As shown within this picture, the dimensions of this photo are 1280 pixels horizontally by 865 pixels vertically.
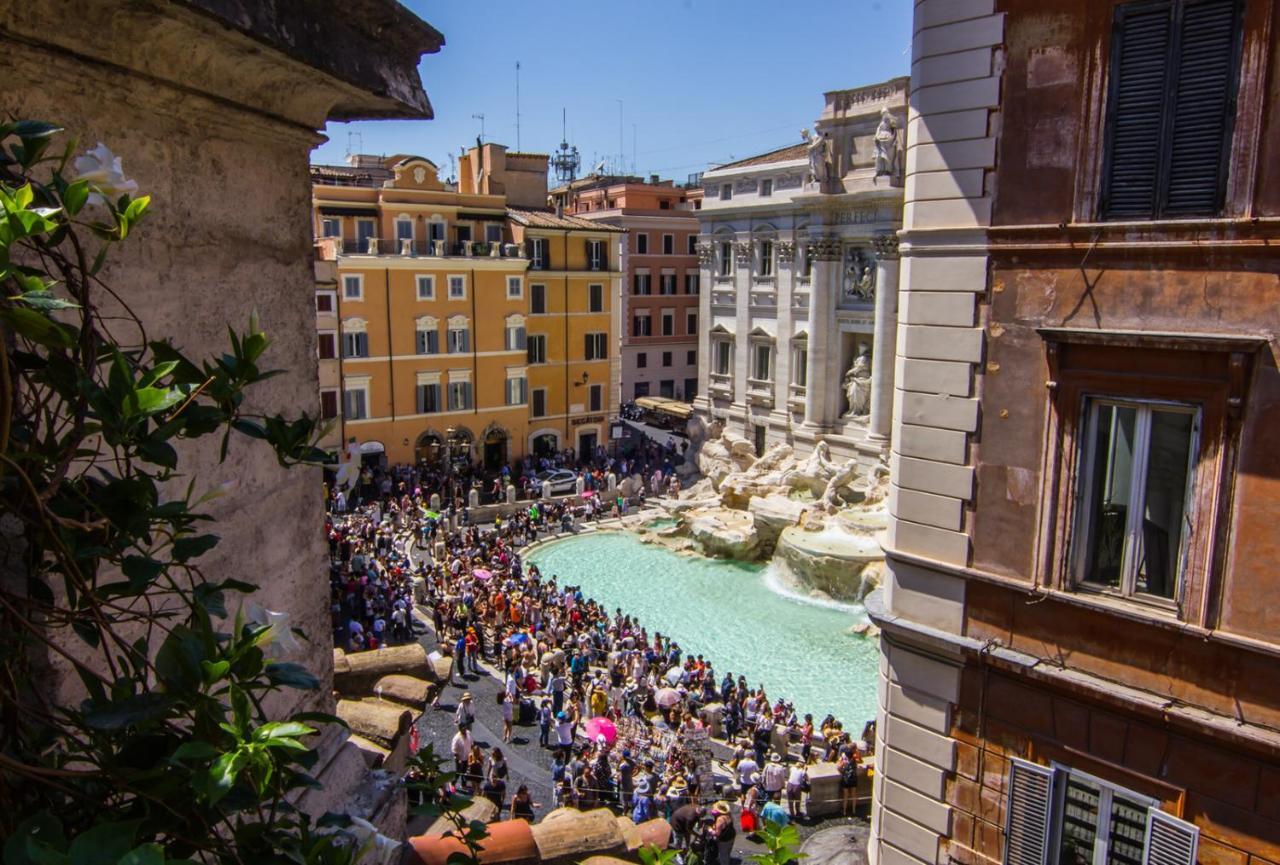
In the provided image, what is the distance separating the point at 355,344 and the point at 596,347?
37.1 ft

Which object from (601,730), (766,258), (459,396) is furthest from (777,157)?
(601,730)

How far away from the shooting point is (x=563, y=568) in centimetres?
2800

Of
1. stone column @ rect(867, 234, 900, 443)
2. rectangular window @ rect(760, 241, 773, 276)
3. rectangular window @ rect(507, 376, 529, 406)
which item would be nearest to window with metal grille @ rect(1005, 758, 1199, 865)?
stone column @ rect(867, 234, 900, 443)

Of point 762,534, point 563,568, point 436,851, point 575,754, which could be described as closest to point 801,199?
point 762,534

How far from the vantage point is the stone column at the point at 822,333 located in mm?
34156

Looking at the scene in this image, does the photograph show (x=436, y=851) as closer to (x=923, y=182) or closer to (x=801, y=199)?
(x=923, y=182)

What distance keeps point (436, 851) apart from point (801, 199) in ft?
107

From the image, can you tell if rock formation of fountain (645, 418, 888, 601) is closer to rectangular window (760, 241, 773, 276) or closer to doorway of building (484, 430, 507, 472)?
rectangular window (760, 241, 773, 276)

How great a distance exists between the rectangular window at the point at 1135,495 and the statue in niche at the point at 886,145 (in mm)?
25612

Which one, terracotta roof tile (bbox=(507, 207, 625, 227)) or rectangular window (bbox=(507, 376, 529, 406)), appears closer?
rectangular window (bbox=(507, 376, 529, 406))

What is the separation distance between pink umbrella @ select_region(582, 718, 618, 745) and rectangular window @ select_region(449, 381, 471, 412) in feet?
74.1

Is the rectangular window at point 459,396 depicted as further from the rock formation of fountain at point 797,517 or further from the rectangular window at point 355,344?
the rock formation of fountain at point 797,517

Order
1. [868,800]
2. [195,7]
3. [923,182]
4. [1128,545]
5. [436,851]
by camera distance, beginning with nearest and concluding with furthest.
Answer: [195,7] < [436,851] < [1128,545] < [923,182] < [868,800]

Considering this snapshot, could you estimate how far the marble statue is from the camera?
33.2 metres
